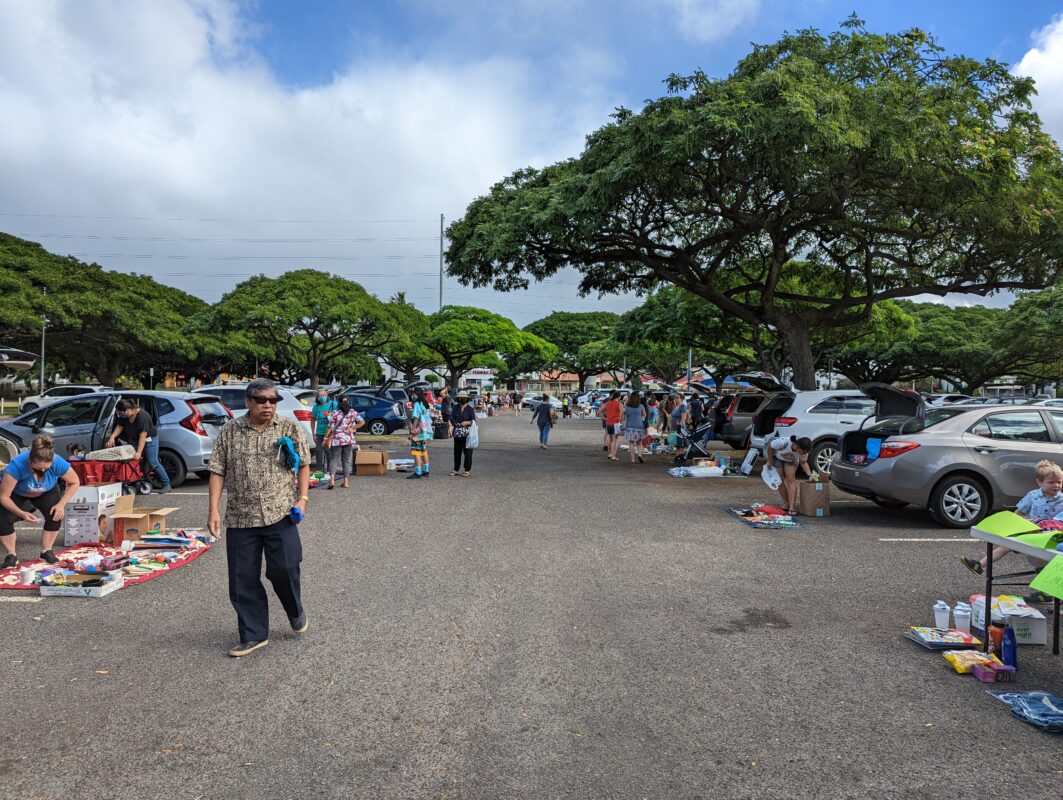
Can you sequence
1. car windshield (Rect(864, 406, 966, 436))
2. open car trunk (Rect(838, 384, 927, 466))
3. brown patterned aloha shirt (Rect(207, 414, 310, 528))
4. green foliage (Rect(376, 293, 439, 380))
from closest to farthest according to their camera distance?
brown patterned aloha shirt (Rect(207, 414, 310, 528)) → car windshield (Rect(864, 406, 966, 436)) → open car trunk (Rect(838, 384, 927, 466)) → green foliage (Rect(376, 293, 439, 380))

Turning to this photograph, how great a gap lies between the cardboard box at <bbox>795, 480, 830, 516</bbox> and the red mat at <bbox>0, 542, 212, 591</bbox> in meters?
7.37

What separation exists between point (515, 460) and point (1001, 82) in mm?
12220

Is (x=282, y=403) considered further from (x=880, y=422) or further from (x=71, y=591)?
(x=880, y=422)

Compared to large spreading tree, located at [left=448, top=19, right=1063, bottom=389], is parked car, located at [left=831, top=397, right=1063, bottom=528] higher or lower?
lower

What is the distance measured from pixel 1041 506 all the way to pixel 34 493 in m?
8.73

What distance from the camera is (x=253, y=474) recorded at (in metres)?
4.93

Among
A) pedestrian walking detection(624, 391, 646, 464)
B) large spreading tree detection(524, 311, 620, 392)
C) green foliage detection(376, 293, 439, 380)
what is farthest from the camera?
large spreading tree detection(524, 311, 620, 392)

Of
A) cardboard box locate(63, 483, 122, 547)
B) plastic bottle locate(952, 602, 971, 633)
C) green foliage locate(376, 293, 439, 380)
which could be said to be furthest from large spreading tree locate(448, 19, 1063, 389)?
green foliage locate(376, 293, 439, 380)

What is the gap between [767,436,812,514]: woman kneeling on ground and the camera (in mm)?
10266

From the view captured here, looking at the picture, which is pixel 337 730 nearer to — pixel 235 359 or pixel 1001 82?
pixel 1001 82

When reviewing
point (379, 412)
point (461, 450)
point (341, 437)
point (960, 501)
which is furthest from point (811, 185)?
point (379, 412)

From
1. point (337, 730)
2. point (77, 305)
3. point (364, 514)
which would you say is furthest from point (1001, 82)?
point (77, 305)

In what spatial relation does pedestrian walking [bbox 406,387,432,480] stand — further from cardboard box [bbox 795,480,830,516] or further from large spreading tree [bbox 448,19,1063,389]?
cardboard box [bbox 795,480,830,516]

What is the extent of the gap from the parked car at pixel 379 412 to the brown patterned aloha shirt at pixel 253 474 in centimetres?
2064
